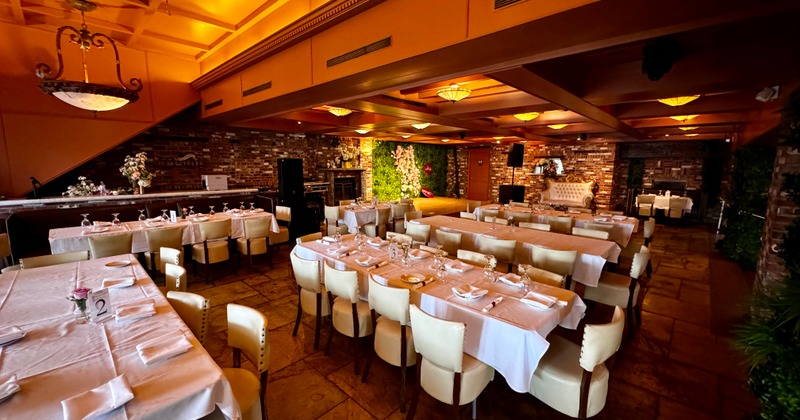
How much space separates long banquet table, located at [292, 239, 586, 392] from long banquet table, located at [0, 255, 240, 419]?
1.45m

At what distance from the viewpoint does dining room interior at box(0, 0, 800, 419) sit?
184 centimetres

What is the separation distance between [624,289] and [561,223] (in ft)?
7.77

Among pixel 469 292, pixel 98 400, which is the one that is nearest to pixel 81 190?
pixel 98 400

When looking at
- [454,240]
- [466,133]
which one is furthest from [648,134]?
[454,240]

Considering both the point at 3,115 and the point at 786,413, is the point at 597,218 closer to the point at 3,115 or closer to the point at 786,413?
the point at 786,413

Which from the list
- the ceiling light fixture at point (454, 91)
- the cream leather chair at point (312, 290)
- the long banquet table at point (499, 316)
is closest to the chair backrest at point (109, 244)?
the cream leather chair at point (312, 290)

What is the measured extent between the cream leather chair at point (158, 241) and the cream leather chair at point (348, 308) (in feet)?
9.45

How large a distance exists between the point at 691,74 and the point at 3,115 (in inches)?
380

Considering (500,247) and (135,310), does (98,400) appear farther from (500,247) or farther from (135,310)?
(500,247)

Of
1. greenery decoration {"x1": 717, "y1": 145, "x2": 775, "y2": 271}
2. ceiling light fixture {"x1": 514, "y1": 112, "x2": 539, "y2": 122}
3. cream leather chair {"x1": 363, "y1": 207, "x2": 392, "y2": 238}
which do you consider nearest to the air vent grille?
cream leather chair {"x1": 363, "y1": 207, "x2": 392, "y2": 238}

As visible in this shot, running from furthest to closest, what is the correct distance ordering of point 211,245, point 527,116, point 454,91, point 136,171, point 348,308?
point 527,116, point 136,171, point 211,245, point 454,91, point 348,308

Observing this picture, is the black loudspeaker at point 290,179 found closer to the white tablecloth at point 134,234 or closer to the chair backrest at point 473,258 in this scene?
the white tablecloth at point 134,234

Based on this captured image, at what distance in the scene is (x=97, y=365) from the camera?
1.51 m

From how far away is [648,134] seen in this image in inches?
358
